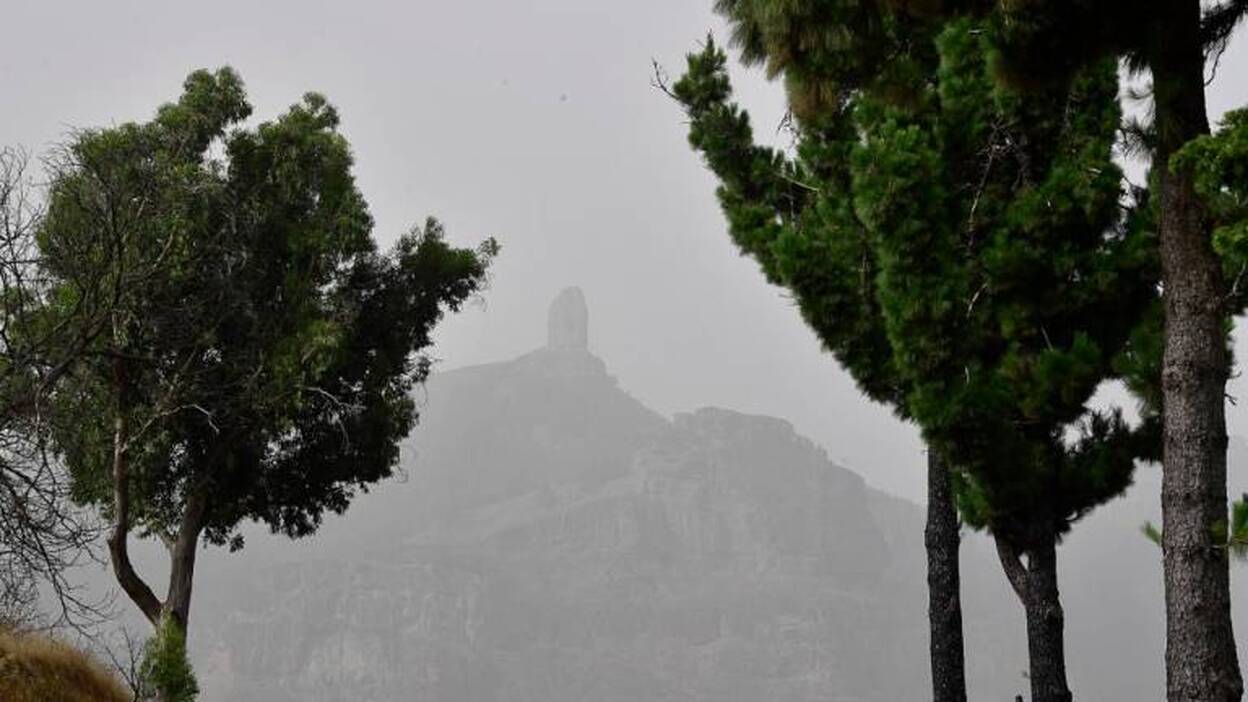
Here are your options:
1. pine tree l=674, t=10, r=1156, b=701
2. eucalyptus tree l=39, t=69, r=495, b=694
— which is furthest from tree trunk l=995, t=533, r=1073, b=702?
eucalyptus tree l=39, t=69, r=495, b=694

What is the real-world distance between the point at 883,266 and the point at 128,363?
9.97 metres

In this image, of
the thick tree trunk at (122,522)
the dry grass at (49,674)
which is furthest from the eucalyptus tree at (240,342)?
the dry grass at (49,674)

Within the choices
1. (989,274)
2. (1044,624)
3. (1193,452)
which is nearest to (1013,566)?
(1044,624)

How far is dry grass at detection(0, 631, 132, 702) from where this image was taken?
34.5 feet

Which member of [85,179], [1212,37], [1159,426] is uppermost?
[85,179]

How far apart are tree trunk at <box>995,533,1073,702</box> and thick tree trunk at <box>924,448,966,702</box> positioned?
873 millimetres

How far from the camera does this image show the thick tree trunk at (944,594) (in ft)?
32.9

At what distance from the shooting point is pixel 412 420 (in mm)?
16875

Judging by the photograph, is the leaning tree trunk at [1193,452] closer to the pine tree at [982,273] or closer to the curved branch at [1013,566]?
the pine tree at [982,273]

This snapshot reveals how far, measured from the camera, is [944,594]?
33.2 feet

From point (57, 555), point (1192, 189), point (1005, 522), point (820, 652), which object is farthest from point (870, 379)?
point (820, 652)

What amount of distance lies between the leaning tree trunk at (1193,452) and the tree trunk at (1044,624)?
2.72m

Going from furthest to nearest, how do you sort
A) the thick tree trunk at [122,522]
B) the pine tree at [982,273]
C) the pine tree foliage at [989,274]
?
the thick tree trunk at [122,522], the pine tree foliage at [989,274], the pine tree at [982,273]

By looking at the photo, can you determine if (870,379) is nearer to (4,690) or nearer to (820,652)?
(4,690)
